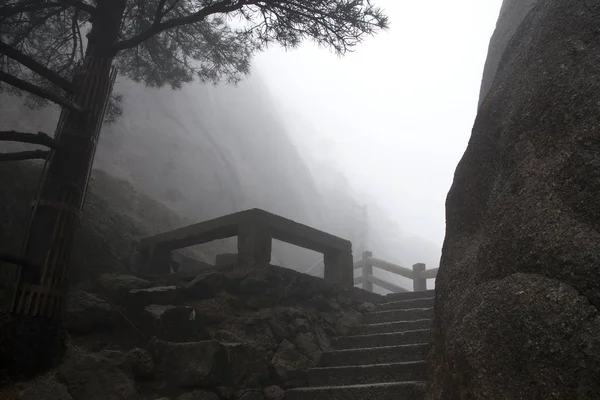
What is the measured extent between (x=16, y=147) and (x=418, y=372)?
1578 cm

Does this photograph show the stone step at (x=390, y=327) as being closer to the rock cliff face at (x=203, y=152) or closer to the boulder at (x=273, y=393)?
the boulder at (x=273, y=393)

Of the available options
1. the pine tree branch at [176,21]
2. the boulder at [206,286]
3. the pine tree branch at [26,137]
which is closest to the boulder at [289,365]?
the boulder at [206,286]

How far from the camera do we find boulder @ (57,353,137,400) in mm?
3088

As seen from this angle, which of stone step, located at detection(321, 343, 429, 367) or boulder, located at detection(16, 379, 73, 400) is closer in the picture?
boulder, located at detection(16, 379, 73, 400)

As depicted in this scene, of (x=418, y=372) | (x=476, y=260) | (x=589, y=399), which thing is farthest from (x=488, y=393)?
(x=418, y=372)

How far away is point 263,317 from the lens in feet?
14.3

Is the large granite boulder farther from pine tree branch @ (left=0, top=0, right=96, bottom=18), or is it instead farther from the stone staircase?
pine tree branch @ (left=0, top=0, right=96, bottom=18)

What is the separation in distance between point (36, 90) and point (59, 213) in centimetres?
91

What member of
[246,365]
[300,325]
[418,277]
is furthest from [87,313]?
[418,277]

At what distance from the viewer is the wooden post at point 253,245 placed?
4695mm

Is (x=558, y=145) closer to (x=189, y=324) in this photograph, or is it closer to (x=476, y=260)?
(x=476, y=260)

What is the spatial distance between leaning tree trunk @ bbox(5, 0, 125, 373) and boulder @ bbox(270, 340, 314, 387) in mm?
1743

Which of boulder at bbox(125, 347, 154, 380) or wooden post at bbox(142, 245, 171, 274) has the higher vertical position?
wooden post at bbox(142, 245, 171, 274)

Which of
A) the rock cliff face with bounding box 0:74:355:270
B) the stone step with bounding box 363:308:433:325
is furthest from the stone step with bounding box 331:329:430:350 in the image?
the rock cliff face with bounding box 0:74:355:270
